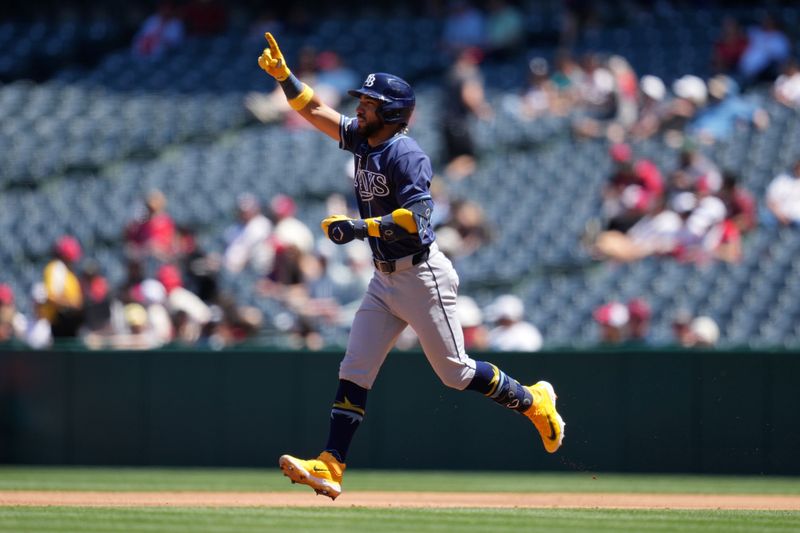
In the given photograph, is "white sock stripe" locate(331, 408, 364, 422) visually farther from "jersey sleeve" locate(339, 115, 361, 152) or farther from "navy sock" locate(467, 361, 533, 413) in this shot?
"jersey sleeve" locate(339, 115, 361, 152)

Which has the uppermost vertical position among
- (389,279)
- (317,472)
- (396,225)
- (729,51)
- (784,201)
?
(729,51)

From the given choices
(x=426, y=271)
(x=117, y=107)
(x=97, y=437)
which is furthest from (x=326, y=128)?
(x=117, y=107)

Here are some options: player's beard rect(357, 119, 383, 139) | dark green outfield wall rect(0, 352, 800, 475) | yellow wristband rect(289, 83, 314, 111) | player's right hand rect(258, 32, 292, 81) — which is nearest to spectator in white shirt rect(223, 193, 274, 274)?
dark green outfield wall rect(0, 352, 800, 475)

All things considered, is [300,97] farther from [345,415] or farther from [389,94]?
[345,415]

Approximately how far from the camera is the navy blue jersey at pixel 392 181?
19.7 feet

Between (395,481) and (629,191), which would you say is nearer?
(395,481)

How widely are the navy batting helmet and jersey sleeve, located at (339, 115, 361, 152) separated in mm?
212

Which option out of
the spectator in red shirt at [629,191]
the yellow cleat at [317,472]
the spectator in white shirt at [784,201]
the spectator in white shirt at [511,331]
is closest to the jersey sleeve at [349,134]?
the yellow cleat at [317,472]

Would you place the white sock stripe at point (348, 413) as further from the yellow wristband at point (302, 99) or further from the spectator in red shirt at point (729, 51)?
the spectator in red shirt at point (729, 51)

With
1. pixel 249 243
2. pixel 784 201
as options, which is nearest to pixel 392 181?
pixel 249 243

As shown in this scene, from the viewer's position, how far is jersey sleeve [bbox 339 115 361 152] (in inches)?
249

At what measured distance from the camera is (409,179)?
5996mm

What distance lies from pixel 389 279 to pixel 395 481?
252cm

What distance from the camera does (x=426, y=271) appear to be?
20.2 ft
